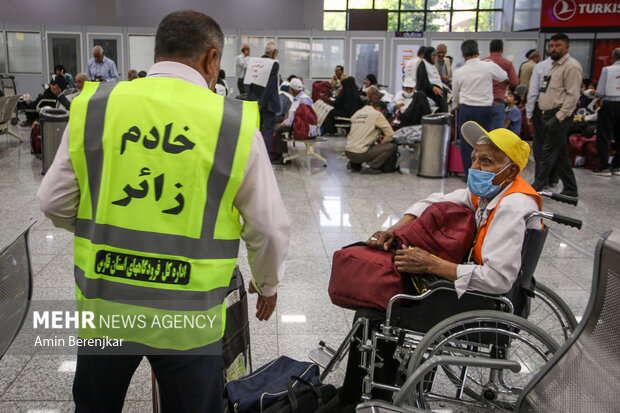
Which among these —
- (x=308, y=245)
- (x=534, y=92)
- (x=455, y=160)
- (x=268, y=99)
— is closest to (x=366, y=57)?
(x=268, y=99)

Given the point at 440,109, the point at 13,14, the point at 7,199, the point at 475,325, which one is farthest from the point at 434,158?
the point at 13,14

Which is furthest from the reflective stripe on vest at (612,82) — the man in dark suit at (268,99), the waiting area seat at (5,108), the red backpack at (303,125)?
the waiting area seat at (5,108)

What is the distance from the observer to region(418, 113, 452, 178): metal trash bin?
8328 mm

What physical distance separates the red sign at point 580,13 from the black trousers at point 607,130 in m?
8.89

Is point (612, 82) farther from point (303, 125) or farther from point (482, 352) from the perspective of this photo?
point (482, 352)

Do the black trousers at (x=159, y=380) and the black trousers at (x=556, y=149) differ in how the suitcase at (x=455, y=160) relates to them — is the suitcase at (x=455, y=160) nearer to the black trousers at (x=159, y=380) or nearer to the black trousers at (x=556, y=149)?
the black trousers at (x=556, y=149)

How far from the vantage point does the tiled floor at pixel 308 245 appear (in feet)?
9.50

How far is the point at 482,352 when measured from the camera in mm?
2475

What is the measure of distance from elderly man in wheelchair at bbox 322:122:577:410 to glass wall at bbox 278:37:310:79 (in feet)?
55.4

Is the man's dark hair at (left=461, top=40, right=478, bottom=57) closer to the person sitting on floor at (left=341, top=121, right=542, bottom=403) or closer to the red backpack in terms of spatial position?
the red backpack

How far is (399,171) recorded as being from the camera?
9023mm

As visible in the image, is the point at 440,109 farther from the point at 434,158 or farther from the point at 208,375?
the point at 208,375

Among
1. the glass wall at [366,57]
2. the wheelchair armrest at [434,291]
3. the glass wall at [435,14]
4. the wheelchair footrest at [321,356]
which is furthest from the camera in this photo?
the glass wall at [435,14]

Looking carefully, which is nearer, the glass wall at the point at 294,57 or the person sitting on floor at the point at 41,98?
the person sitting on floor at the point at 41,98
